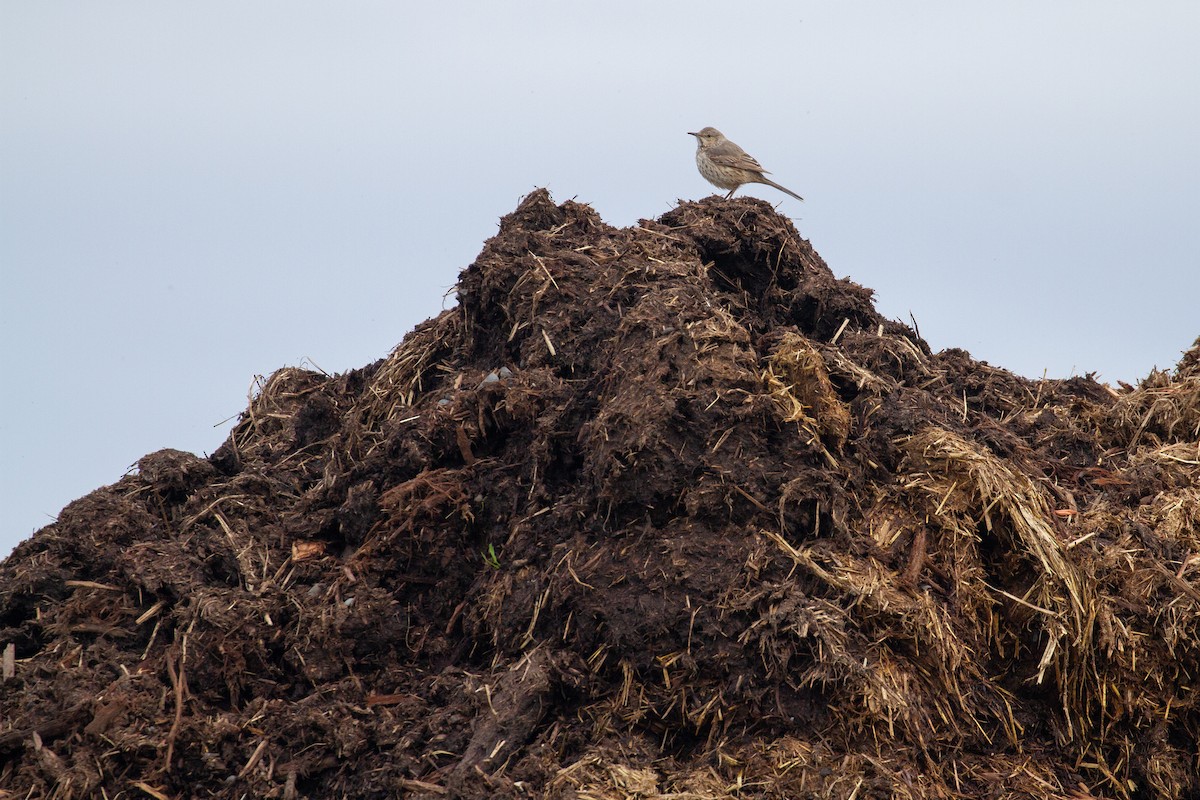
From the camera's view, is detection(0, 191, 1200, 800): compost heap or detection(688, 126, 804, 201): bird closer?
detection(0, 191, 1200, 800): compost heap

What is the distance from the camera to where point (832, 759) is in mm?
5047

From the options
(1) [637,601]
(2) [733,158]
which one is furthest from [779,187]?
(1) [637,601]

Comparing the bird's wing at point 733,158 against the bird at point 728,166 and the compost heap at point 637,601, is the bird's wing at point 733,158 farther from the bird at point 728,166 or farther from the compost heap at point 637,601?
the compost heap at point 637,601

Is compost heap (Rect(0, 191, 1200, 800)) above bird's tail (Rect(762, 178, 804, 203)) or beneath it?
beneath

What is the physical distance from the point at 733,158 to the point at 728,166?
9 cm

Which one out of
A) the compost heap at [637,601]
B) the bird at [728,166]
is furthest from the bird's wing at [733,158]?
the compost heap at [637,601]

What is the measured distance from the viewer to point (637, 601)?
5.46m

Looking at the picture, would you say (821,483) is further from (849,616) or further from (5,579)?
(5,579)

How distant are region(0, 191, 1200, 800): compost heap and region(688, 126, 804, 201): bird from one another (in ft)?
11.8

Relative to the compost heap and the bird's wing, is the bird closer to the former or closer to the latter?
the bird's wing

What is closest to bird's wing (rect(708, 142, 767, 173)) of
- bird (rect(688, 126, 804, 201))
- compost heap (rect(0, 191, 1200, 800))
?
bird (rect(688, 126, 804, 201))

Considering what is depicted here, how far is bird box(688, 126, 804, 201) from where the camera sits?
10.5 metres

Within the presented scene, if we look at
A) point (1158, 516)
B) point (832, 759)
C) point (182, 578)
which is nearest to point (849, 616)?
point (832, 759)

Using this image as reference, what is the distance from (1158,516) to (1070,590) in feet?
4.34
